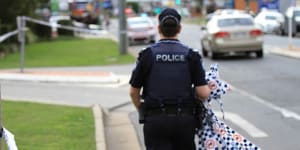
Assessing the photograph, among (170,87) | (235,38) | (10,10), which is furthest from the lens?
(10,10)

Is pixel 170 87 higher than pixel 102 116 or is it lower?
higher

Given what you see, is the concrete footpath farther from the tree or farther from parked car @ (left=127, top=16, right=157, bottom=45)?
parked car @ (left=127, top=16, right=157, bottom=45)

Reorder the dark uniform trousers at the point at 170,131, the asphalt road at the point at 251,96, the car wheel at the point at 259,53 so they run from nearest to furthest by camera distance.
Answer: the dark uniform trousers at the point at 170,131 < the asphalt road at the point at 251,96 < the car wheel at the point at 259,53

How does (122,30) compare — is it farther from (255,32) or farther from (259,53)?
(255,32)

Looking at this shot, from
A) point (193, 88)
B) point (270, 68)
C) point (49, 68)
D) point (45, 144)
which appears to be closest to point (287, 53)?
point (270, 68)

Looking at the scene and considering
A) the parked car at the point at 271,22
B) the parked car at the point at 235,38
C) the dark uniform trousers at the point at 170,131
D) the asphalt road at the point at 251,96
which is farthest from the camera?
the parked car at the point at 271,22

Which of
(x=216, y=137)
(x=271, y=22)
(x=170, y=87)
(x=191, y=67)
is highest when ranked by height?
(x=191, y=67)

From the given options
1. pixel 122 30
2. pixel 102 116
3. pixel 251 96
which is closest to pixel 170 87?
pixel 102 116

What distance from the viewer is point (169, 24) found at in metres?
4.91

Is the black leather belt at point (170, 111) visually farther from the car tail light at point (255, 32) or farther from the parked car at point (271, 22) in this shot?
the parked car at point (271, 22)

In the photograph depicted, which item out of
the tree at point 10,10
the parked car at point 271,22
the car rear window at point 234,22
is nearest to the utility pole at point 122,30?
the car rear window at point 234,22

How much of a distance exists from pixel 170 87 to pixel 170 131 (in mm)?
333

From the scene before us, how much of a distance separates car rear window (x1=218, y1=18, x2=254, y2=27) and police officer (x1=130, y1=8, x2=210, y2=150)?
18.1m

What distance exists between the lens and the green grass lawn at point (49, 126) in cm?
823
